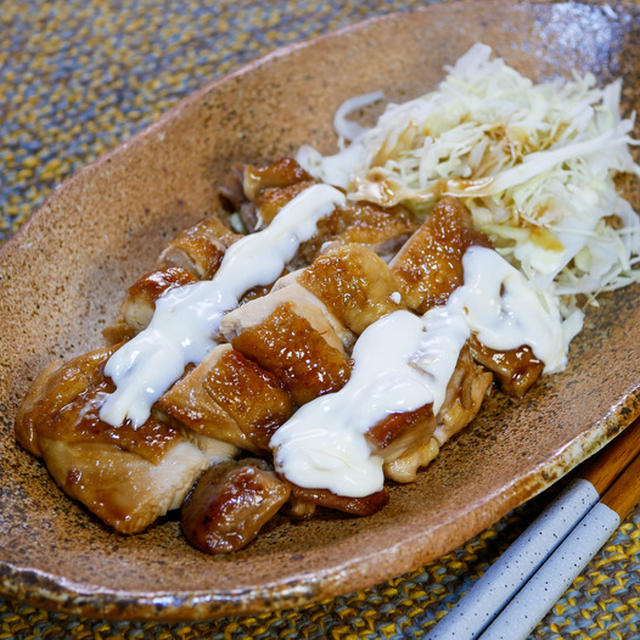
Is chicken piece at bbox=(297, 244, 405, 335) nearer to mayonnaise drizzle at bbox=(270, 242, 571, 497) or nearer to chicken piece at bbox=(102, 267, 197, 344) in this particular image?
mayonnaise drizzle at bbox=(270, 242, 571, 497)

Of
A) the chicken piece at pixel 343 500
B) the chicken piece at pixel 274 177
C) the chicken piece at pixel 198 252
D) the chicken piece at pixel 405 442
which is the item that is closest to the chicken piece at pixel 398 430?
the chicken piece at pixel 405 442

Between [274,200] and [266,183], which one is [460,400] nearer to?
[274,200]

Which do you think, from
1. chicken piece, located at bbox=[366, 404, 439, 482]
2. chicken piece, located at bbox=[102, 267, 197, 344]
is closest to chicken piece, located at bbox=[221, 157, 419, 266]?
chicken piece, located at bbox=[102, 267, 197, 344]

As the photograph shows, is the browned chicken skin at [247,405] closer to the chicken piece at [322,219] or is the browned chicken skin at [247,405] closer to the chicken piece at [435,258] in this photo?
the chicken piece at [435,258]

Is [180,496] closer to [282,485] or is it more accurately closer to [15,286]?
[282,485]

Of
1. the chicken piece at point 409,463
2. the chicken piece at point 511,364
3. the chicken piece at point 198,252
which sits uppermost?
the chicken piece at point 198,252

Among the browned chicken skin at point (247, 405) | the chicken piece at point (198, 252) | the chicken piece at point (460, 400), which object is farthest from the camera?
the chicken piece at point (198, 252)
